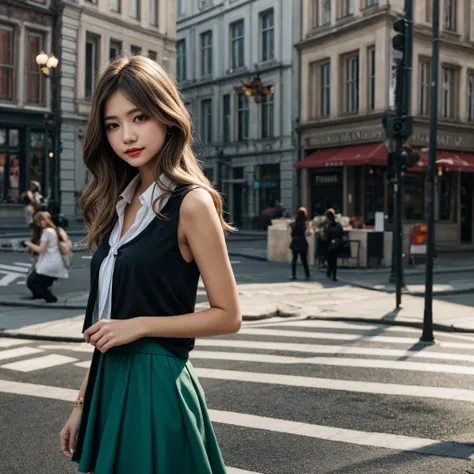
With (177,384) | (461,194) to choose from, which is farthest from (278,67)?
(177,384)

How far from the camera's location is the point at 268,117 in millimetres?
40875

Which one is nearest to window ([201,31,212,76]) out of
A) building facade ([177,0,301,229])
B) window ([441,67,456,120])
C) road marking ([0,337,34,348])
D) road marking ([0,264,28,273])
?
building facade ([177,0,301,229])

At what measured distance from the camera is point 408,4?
52.2 ft

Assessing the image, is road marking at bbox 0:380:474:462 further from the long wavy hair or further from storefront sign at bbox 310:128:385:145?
storefront sign at bbox 310:128:385:145

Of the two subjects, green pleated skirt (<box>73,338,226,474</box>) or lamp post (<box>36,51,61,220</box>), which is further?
lamp post (<box>36,51,61,220</box>)

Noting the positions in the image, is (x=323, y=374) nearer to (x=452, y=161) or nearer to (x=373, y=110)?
(x=452, y=161)

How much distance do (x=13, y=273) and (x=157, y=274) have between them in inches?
712

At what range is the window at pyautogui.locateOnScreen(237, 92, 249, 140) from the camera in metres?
42.8

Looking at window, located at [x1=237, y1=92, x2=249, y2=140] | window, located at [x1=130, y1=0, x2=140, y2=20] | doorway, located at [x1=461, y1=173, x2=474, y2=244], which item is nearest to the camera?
doorway, located at [x1=461, y1=173, x2=474, y2=244]

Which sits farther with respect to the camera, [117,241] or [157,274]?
[117,241]

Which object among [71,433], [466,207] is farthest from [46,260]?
[466,207]

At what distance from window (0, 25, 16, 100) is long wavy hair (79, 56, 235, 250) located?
3416 cm

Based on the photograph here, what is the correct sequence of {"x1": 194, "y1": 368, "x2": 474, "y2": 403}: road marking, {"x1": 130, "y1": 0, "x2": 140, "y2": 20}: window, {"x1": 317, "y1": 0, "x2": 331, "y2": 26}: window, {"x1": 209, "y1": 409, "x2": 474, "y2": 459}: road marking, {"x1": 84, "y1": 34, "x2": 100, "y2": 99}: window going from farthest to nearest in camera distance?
{"x1": 130, "y1": 0, "x2": 140, "y2": 20}: window
{"x1": 84, "y1": 34, "x2": 100, "y2": 99}: window
{"x1": 317, "y1": 0, "x2": 331, "y2": 26}: window
{"x1": 194, "y1": 368, "x2": 474, "y2": 403}: road marking
{"x1": 209, "y1": 409, "x2": 474, "y2": 459}: road marking

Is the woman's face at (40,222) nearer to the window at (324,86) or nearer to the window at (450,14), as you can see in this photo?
the window at (324,86)
